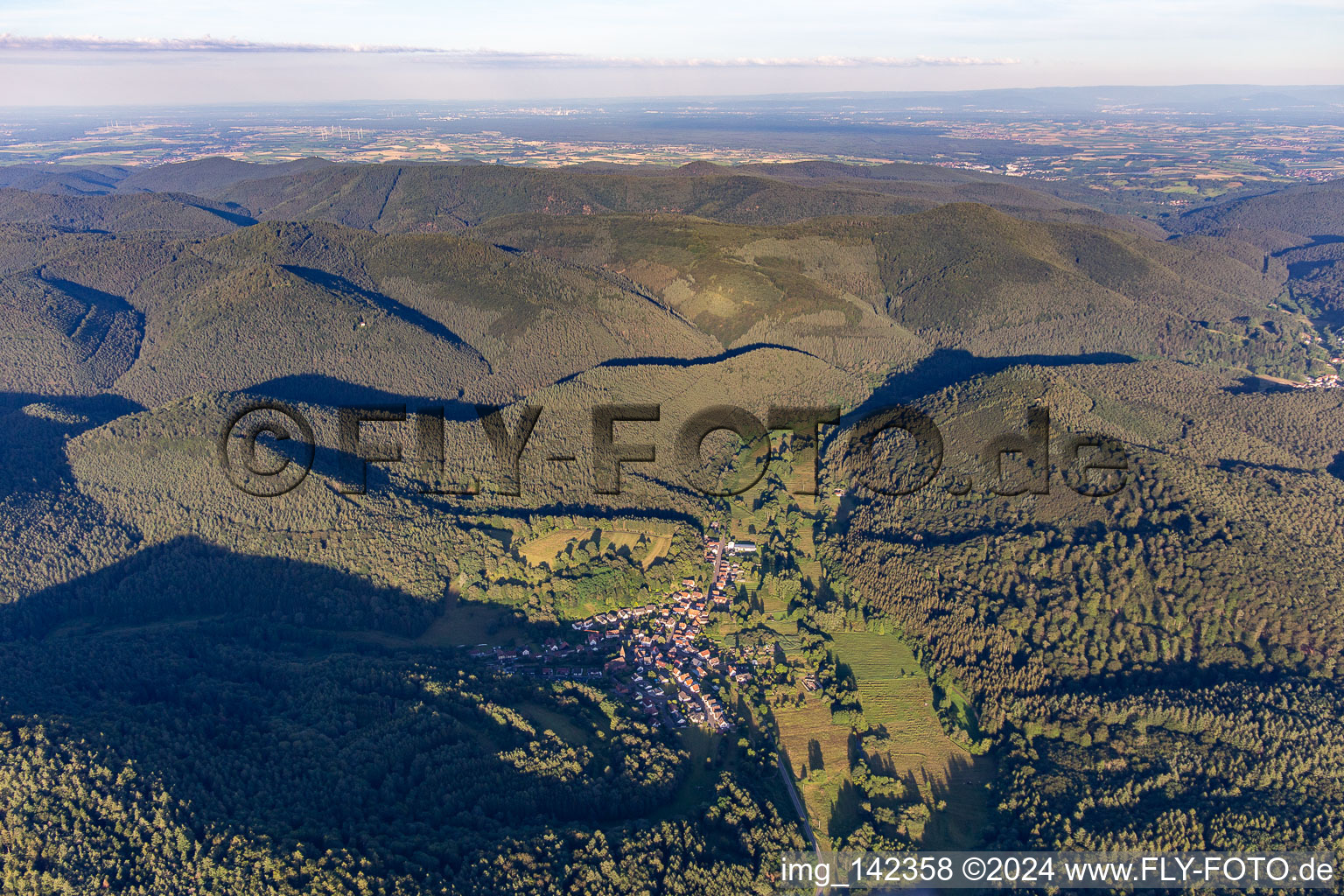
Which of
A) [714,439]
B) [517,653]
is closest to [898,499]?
[714,439]

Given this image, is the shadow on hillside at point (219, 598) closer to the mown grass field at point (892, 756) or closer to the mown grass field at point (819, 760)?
the mown grass field at point (819, 760)

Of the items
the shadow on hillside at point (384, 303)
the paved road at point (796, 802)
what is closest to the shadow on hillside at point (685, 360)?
the shadow on hillside at point (384, 303)

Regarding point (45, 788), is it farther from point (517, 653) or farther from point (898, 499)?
point (898, 499)

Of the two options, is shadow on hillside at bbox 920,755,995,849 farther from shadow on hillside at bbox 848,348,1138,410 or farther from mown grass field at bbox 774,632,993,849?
shadow on hillside at bbox 848,348,1138,410

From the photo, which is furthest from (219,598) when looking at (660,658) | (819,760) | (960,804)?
(960,804)

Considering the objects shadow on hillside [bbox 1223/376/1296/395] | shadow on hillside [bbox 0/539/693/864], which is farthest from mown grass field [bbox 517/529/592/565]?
shadow on hillside [bbox 1223/376/1296/395]

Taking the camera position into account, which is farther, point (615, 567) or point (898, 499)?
point (898, 499)
